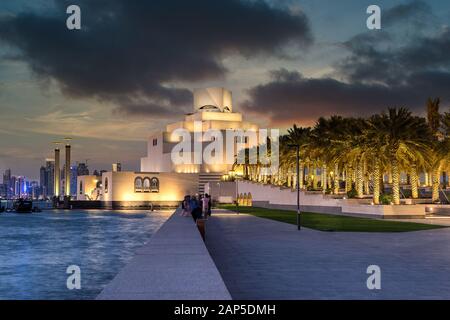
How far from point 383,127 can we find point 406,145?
2.11 meters

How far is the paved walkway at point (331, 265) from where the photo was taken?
11.6 m

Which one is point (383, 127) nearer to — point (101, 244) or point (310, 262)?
point (101, 244)

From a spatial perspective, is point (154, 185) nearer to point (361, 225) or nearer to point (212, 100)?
point (212, 100)

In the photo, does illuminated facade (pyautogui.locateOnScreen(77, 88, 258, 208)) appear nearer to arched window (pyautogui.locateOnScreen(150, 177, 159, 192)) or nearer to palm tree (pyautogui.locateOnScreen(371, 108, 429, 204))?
arched window (pyautogui.locateOnScreen(150, 177, 159, 192))

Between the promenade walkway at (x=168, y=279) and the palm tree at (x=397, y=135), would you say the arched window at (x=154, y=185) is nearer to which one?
the palm tree at (x=397, y=135)

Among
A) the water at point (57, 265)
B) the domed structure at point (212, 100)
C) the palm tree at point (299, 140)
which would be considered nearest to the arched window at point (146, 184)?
the domed structure at point (212, 100)

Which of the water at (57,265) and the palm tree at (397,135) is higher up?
the palm tree at (397,135)

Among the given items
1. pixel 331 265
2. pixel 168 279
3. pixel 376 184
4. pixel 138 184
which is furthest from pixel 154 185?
pixel 168 279

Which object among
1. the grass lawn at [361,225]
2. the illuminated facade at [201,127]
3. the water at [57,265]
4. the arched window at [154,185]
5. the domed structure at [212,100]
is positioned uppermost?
the domed structure at [212,100]

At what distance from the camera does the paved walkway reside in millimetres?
11578

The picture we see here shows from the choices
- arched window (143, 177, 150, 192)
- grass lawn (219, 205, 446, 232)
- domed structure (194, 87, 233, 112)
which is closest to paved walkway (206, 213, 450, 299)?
grass lawn (219, 205, 446, 232)

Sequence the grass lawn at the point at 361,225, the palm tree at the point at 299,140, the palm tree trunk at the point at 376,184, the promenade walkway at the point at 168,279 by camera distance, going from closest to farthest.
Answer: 1. the promenade walkway at the point at 168,279
2. the grass lawn at the point at 361,225
3. the palm tree trunk at the point at 376,184
4. the palm tree at the point at 299,140

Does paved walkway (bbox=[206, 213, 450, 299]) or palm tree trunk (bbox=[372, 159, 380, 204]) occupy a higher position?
palm tree trunk (bbox=[372, 159, 380, 204])

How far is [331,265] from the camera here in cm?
1555
